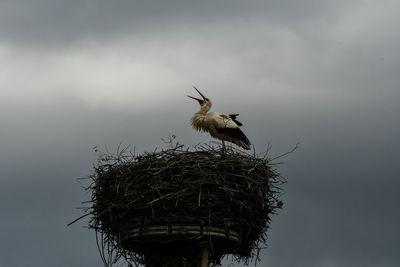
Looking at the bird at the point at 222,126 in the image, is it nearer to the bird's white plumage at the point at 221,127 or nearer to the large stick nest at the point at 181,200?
the bird's white plumage at the point at 221,127

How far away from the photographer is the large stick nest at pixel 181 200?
11.6 meters

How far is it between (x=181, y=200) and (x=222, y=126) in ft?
13.3

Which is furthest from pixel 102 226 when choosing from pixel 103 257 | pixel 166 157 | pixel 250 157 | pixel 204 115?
pixel 204 115

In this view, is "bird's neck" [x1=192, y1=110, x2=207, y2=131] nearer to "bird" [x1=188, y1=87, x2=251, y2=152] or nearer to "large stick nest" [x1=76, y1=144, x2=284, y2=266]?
"bird" [x1=188, y1=87, x2=251, y2=152]

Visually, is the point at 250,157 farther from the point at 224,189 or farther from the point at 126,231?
the point at 126,231

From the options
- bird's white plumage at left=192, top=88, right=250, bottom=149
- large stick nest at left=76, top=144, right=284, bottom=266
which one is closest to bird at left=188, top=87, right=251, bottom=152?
bird's white plumage at left=192, top=88, right=250, bottom=149

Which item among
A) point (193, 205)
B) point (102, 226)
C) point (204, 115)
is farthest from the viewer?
point (204, 115)

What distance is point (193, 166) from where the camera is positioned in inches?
466

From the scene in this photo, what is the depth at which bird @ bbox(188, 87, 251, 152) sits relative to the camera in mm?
15336

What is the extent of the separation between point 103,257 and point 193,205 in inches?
77.1

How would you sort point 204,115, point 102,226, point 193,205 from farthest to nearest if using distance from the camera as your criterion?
point 204,115, point 102,226, point 193,205

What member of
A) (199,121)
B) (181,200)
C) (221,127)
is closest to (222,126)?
(221,127)

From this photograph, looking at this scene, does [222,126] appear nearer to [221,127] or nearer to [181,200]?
[221,127]

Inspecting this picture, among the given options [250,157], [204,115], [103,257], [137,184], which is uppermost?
[204,115]
